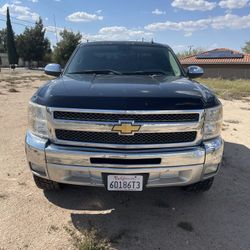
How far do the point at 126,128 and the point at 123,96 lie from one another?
29 cm

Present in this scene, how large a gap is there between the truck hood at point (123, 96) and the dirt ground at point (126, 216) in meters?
1.22

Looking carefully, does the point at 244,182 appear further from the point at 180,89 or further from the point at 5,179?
the point at 5,179

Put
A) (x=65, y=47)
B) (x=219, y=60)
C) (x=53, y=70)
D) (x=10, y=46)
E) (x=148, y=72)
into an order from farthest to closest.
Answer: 1. (x=10, y=46)
2. (x=219, y=60)
3. (x=65, y=47)
4. (x=53, y=70)
5. (x=148, y=72)

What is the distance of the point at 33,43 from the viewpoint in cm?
5744

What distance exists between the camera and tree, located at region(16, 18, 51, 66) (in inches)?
2253

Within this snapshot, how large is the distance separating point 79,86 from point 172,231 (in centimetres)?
170

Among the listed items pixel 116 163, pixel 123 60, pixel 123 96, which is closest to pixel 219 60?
pixel 123 60

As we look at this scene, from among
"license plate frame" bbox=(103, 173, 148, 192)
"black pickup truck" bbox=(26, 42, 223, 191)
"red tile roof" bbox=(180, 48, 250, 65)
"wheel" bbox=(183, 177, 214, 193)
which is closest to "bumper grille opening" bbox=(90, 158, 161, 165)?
"black pickup truck" bbox=(26, 42, 223, 191)

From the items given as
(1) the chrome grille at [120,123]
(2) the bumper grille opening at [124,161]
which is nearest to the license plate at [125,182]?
(2) the bumper grille opening at [124,161]

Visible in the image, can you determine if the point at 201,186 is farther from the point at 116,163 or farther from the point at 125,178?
the point at 116,163

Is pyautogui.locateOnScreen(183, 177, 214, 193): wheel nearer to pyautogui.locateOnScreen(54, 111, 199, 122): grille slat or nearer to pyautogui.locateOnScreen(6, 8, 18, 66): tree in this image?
pyautogui.locateOnScreen(54, 111, 199, 122): grille slat

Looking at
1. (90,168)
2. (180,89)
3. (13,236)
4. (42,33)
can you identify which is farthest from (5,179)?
(42,33)

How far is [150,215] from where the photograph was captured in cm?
363

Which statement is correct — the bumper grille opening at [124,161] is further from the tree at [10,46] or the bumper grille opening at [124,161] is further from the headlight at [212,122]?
the tree at [10,46]
